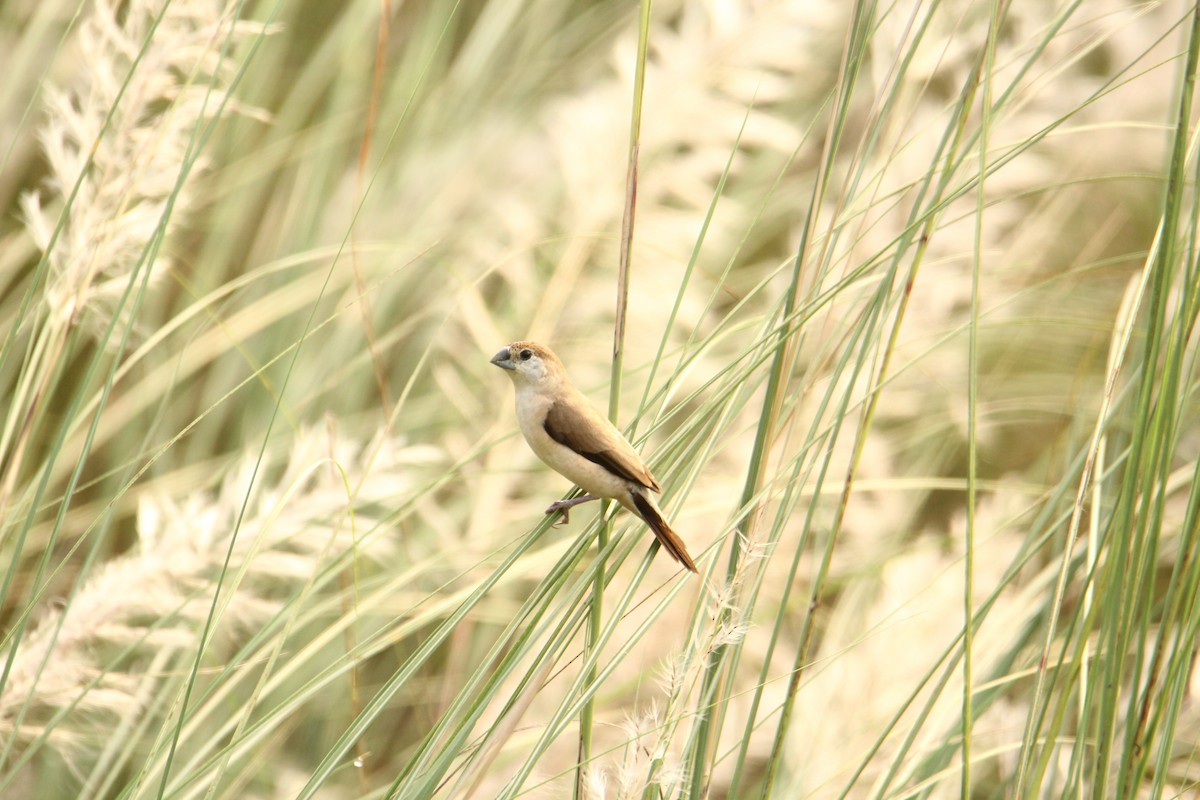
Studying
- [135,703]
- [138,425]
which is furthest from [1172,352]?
[138,425]

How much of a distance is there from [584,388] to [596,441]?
1.01 m

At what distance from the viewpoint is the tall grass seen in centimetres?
158

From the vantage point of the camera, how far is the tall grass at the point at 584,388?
1578mm

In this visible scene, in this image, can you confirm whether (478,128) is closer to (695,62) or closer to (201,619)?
(695,62)

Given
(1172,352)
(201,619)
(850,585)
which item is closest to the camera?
(1172,352)

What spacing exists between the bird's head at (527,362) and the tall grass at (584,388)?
204 millimetres

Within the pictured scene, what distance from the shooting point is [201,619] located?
2.31 metres

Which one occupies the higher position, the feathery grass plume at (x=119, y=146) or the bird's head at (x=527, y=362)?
the feathery grass plume at (x=119, y=146)

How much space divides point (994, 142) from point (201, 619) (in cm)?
317

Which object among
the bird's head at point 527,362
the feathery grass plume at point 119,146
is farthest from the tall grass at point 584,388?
the bird's head at point 527,362

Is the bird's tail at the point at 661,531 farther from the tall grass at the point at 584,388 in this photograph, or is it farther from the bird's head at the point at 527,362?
the bird's head at the point at 527,362

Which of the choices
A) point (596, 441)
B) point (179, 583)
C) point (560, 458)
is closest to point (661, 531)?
point (596, 441)

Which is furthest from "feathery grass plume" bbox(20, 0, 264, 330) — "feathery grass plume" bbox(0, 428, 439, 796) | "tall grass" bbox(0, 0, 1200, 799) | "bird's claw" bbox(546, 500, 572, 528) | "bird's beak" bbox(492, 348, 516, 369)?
"bird's claw" bbox(546, 500, 572, 528)

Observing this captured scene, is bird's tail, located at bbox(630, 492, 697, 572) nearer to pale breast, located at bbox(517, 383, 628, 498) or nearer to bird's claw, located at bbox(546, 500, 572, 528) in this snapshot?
pale breast, located at bbox(517, 383, 628, 498)
